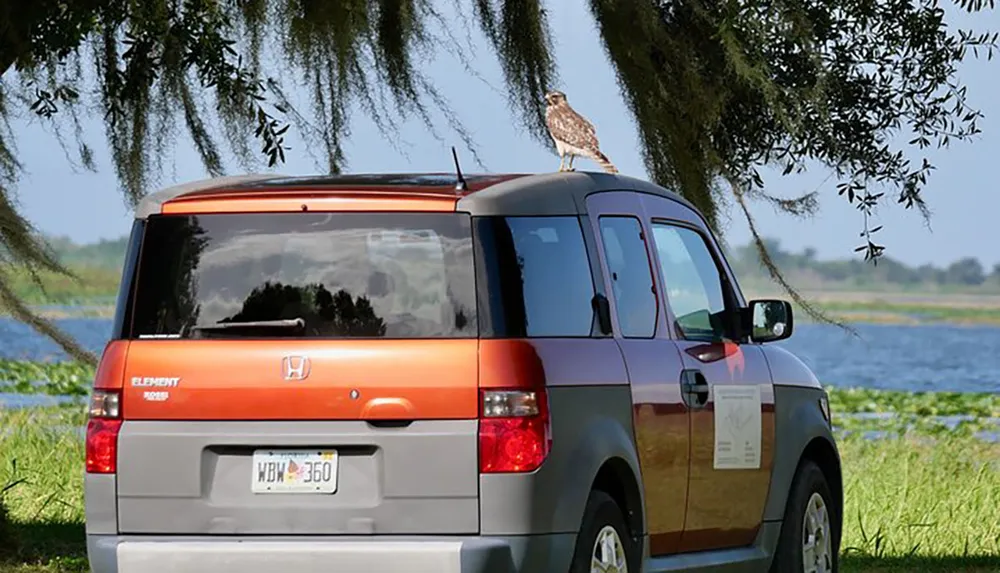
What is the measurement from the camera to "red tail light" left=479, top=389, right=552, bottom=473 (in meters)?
6.49

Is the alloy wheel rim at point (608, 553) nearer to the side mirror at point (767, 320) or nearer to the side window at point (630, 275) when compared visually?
the side window at point (630, 275)

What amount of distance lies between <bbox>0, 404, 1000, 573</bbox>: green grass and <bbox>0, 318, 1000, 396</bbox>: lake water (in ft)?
38.9

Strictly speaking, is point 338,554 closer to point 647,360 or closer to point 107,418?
point 107,418

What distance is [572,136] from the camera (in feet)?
32.7

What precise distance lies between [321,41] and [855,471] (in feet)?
23.2

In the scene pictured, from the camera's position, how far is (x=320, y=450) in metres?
6.63

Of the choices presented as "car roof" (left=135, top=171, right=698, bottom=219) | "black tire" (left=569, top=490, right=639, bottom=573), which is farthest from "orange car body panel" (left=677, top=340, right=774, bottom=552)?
"car roof" (left=135, top=171, right=698, bottom=219)

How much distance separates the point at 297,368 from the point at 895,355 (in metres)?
63.1

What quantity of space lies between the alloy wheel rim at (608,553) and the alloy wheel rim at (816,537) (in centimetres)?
204

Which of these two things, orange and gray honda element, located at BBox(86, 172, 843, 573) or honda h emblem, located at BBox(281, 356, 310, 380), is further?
honda h emblem, located at BBox(281, 356, 310, 380)

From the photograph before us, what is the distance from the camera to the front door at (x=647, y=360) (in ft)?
24.4

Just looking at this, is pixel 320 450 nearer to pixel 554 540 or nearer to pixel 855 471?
pixel 554 540

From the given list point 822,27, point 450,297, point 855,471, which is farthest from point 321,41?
point 855,471

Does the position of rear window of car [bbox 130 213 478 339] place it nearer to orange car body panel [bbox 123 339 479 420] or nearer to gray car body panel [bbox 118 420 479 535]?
orange car body panel [bbox 123 339 479 420]
